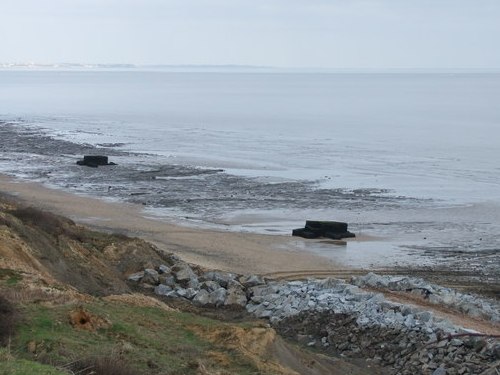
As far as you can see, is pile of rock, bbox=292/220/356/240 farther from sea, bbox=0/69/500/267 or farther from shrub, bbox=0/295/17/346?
shrub, bbox=0/295/17/346

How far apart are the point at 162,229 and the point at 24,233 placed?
1396 cm

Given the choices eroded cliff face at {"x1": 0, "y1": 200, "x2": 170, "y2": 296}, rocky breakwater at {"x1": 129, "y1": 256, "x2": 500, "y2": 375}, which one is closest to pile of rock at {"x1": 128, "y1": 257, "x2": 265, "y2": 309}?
rocky breakwater at {"x1": 129, "y1": 256, "x2": 500, "y2": 375}

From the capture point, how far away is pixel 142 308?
16.5m

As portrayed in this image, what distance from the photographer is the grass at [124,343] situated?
11984mm

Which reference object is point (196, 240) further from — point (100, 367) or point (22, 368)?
point (22, 368)

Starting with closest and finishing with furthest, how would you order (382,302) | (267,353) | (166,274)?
1. (267,353)
2. (382,302)
3. (166,274)

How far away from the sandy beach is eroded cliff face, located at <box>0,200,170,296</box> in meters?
3.56

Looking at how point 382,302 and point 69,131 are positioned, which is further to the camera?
point 69,131

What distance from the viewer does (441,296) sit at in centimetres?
2175

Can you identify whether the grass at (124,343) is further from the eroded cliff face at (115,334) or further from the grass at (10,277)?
the grass at (10,277)

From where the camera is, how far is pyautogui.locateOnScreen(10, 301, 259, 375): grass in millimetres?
11984

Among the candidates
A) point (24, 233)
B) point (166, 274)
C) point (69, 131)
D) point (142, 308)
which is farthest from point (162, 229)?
point (69, 131)

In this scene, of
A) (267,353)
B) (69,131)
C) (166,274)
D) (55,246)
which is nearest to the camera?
(267,353)

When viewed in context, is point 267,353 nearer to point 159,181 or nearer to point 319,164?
point 159,181
